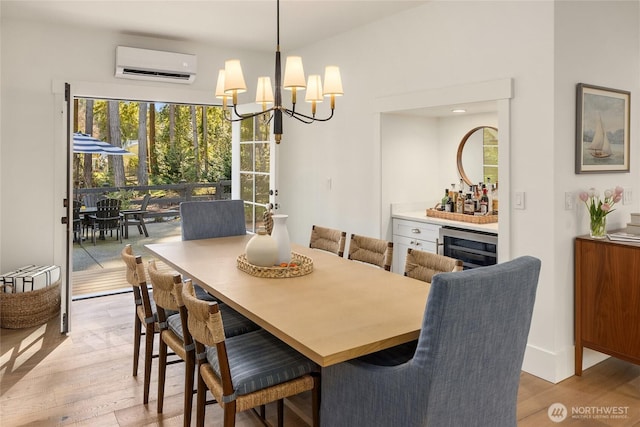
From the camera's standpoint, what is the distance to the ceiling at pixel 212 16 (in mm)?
3518

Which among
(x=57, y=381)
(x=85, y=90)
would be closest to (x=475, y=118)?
(x=85, y=90)

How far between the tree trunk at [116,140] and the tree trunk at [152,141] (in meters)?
0.62

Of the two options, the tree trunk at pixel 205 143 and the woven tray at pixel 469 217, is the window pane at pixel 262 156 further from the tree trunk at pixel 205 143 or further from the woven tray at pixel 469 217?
the tree trunk at pixel 205 143

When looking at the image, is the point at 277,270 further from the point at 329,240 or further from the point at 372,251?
the point at 329,240

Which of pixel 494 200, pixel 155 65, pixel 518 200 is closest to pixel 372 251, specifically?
pixel 518 200

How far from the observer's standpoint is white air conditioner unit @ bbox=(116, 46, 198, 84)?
4.21 m

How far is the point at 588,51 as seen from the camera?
9.55 ft

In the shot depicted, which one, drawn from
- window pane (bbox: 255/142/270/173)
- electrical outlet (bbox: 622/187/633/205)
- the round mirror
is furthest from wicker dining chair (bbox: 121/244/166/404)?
electrical outlet (bbox: 622/187/633/205)

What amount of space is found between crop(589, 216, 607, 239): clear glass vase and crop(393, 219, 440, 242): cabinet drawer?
3.59ft

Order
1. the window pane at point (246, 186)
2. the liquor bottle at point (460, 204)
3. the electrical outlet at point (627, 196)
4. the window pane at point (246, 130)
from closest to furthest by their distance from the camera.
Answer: the electrical outlet at point (627, 196), the liquor bottle at point (460, 204), the window pane at point (246, 130), the window pane at point (246, 186)

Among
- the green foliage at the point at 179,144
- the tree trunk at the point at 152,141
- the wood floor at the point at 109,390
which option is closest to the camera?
the wood floor at the point at 109,390

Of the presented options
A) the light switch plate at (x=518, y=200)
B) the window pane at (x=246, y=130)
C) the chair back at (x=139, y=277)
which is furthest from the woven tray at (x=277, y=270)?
the window pane at (x=246, y=130)

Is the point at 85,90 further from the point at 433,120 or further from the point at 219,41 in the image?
the point at 433,120

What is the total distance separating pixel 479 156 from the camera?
4176 millimetres
